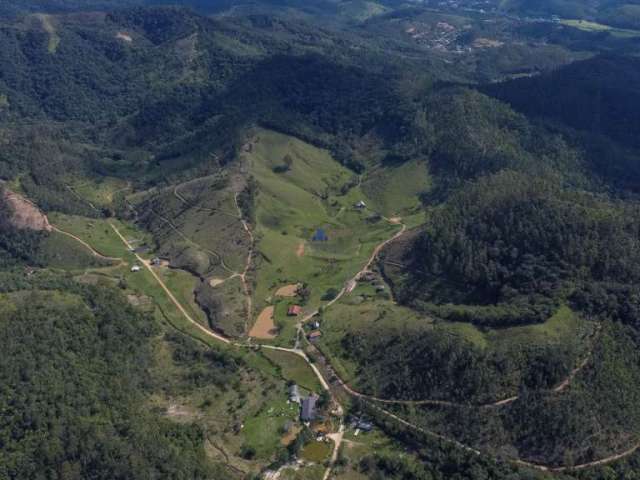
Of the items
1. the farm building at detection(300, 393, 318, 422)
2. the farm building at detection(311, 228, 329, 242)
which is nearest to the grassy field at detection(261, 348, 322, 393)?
the farm building at detection(300, 393, 318, 422)

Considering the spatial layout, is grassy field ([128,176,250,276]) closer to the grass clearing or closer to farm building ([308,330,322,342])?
farm building ([308,330,322,342])

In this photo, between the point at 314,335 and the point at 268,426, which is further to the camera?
the point at 314,335

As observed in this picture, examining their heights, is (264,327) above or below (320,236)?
below

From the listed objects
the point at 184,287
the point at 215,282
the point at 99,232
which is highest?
the point at 215,282

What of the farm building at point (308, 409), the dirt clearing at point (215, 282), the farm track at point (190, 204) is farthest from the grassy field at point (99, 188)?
the farm building at point (308, 409)

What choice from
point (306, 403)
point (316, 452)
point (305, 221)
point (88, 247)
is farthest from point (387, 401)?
point (88, 247)

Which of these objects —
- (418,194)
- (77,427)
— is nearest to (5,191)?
(77,427)

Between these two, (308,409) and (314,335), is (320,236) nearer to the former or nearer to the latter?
(314,335)

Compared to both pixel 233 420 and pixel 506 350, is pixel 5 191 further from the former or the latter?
pixel 506 350
